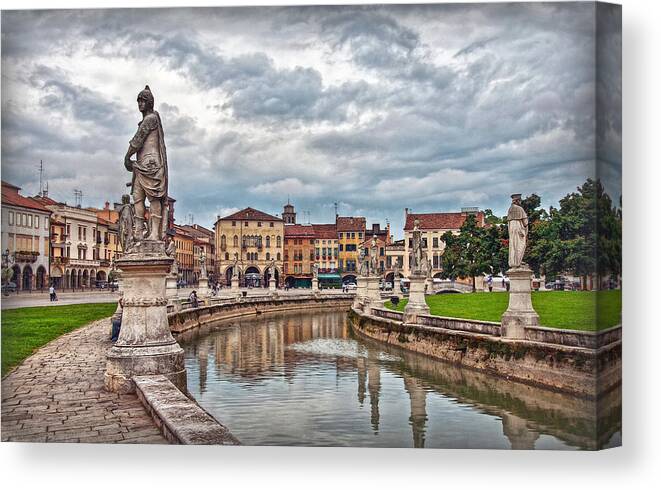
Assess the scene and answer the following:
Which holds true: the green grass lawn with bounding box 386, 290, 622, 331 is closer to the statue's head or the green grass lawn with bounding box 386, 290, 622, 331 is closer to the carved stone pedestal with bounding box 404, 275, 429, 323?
the carved stone pedestal with bounding box 404, 275, 429, 323

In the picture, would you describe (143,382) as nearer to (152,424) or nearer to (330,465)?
(152,424)

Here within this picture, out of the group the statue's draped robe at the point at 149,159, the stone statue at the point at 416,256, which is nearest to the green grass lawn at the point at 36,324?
the statue's draped robe at the point at 149,159

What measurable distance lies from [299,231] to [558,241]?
2429cm

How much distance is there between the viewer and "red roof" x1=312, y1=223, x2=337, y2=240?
165 ft

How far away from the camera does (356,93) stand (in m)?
9.67

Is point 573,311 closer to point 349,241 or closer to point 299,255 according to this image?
point 299,255

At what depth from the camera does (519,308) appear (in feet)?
38.3

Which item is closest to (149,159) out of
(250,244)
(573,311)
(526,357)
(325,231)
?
(526,357)

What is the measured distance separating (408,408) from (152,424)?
14.9ft


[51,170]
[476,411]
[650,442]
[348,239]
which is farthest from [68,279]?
[348,239]

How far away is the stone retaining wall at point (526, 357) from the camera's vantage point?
24.8ft

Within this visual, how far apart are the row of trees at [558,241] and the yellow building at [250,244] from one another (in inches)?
497

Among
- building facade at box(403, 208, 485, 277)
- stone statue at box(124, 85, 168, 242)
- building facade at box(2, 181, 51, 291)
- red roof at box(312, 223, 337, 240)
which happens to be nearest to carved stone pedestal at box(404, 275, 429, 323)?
building facade at box(2, 181, 51, 291)

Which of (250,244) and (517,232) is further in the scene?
(250,244)
